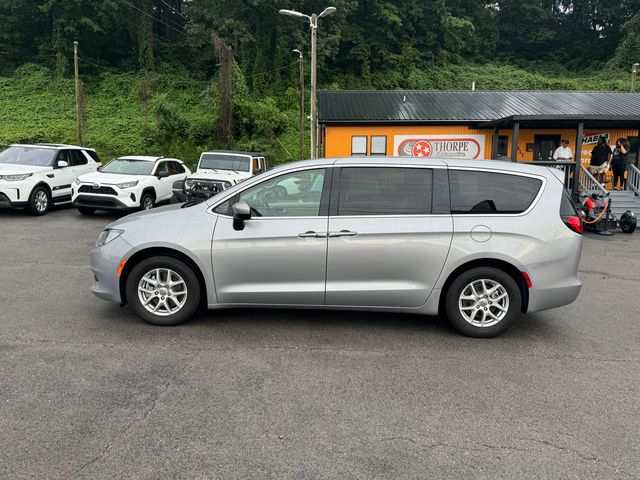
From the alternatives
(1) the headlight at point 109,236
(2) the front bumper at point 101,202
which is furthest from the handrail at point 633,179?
(1) the headlight at point 109,236

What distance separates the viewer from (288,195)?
509cm

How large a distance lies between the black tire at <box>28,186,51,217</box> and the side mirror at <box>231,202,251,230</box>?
999 centimetres

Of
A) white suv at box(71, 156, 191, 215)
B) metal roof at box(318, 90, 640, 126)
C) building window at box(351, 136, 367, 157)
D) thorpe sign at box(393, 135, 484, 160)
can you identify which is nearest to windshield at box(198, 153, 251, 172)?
white suv at box(71, 156, 191, 215)

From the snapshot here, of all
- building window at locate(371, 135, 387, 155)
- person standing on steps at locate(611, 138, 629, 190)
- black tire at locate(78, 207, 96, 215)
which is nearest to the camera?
black tire at locate(78, 207, 96, 215)

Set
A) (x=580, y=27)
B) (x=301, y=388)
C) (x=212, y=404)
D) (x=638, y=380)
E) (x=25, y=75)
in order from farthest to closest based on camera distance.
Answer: (x=580, y=27)
(x=25, y=75)
(x=638, y=380)
(x=301, y=388)
(x=212, y=404)

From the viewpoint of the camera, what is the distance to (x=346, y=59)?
5003 cm

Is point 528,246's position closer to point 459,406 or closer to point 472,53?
point 459,406

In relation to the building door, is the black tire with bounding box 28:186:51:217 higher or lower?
lower

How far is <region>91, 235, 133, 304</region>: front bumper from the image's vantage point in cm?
502

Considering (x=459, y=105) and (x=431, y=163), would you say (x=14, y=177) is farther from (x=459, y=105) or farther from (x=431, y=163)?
(x=459, y=105)

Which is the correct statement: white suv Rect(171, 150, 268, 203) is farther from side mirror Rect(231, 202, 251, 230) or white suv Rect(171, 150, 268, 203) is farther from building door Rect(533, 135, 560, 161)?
building door Rect(533, 135, 560, 161)

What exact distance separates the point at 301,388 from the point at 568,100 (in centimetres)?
2225

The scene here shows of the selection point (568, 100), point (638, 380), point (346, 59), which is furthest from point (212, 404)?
point (346, 59)

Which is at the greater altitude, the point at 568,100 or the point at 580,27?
the point at 580,27
